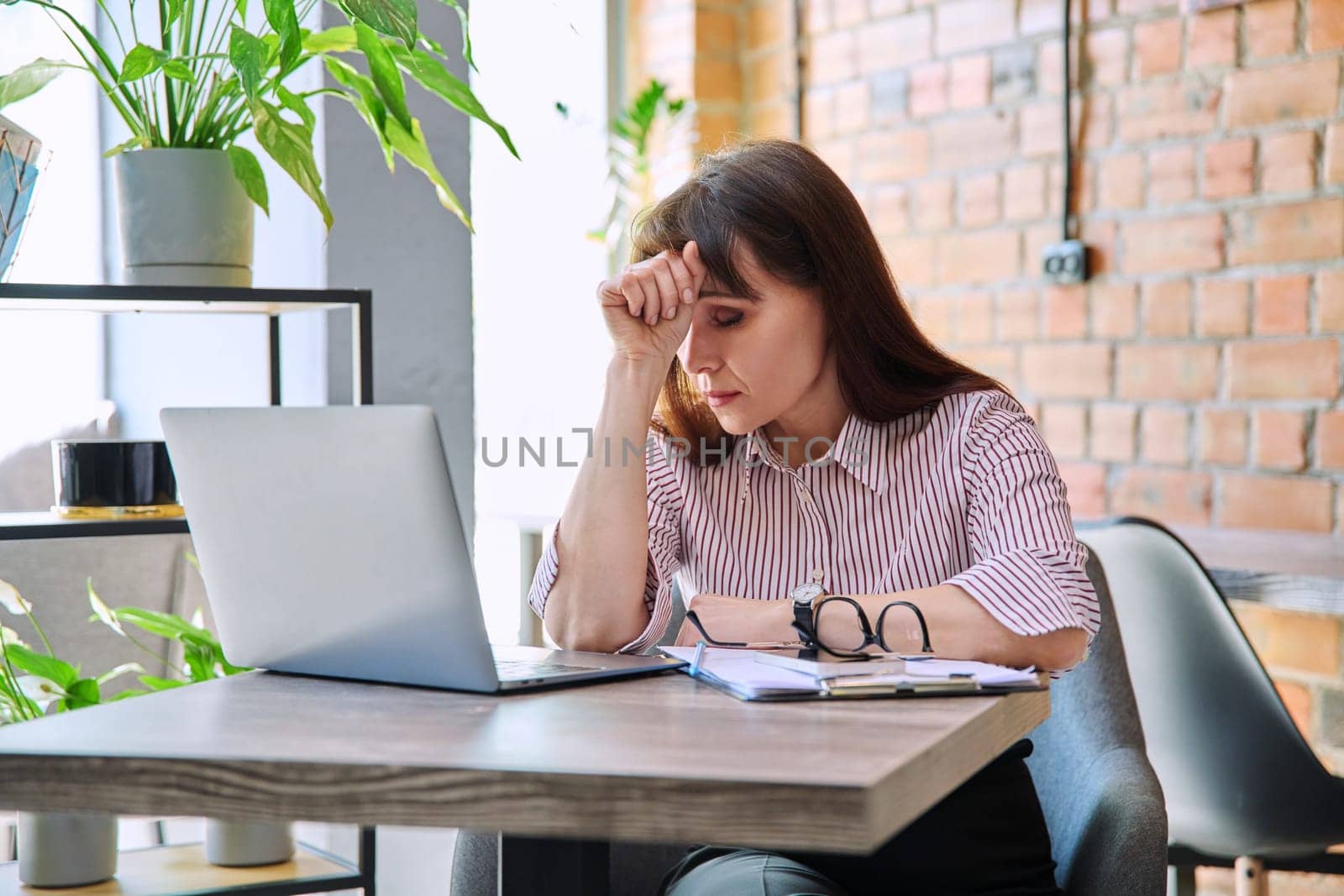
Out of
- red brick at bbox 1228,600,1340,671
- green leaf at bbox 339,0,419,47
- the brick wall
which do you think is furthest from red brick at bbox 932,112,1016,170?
green leaf at bbox 339,0,419,47

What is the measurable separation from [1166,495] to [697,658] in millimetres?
1622

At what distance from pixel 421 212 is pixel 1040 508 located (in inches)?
42.4

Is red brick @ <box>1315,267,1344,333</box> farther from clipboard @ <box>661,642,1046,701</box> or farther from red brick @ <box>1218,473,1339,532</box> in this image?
clipboard @ <box>661,642,1046,701</box>

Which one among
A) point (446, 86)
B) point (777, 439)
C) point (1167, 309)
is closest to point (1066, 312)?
point (1167, 309)

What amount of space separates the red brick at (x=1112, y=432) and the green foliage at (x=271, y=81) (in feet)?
4.85

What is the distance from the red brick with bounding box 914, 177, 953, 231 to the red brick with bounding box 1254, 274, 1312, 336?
737mm

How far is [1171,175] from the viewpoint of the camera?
2514 millimetres

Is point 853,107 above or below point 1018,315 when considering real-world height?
above

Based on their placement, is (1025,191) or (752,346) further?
(1025,191)

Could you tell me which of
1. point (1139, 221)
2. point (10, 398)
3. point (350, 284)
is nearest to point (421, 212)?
point (350, 284)

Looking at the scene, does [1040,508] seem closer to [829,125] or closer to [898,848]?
[898,848]

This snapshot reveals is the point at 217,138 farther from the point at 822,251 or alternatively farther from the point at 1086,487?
the point at 1086,487

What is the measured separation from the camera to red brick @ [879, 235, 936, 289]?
297 cm

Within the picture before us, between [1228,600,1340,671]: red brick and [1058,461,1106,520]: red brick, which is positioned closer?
[1228,600,1340,671]: red brick
